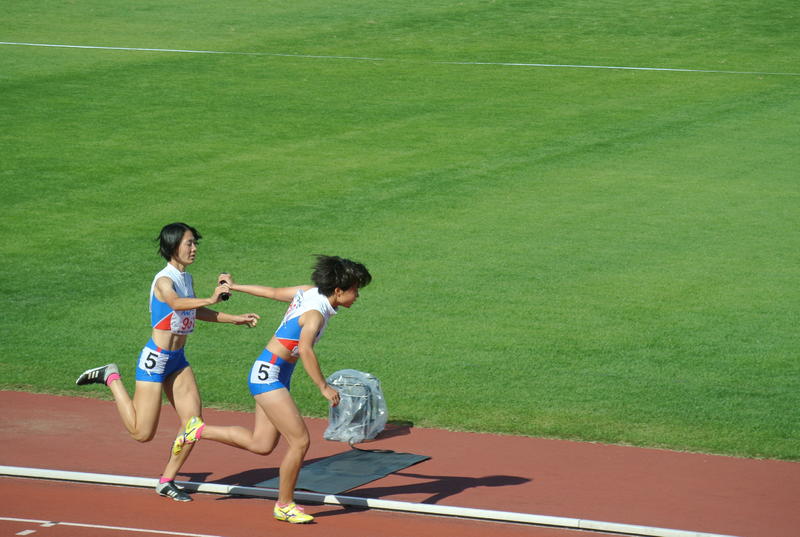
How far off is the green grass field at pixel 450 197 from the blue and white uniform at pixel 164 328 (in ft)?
10.4

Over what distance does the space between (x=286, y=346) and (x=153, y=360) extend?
1278mm

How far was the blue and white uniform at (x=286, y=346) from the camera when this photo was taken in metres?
9.37

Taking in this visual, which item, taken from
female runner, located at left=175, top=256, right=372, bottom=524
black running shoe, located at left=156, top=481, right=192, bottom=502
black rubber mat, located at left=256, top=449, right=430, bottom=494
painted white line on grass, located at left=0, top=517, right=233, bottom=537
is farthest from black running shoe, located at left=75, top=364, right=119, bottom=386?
female runner, located at left=175, top=256, right=372, bottom=524

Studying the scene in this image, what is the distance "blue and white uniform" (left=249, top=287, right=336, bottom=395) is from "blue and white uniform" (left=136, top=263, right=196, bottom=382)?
881mm

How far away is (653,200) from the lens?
23.9 m

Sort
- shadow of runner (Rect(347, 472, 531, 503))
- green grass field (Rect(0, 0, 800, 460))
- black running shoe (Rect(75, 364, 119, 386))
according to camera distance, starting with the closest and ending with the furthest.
Result: shadow of runner (Rect(347, 472, 531, 503)), black running shoe (Rect(75, 364, 119, 386)), green grass field (Rect(0, 0, 800, 460))

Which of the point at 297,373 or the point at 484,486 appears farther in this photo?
the point at 297,373

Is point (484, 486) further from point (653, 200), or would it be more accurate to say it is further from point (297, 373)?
point (653, 200)

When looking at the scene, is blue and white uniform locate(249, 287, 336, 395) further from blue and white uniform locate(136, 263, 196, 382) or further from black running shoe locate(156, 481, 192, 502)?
black running shoe locate(156, 481, 192, 502)

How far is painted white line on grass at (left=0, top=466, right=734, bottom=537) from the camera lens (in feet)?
30.5

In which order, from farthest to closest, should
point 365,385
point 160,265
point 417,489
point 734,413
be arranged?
point 160,265
point 734,413
point 365,385
point 417,489

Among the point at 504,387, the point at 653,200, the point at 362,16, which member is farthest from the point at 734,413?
the point at 362,16

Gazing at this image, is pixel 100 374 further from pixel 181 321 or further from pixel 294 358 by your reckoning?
pixel 294 358

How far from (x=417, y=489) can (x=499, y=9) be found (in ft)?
118
